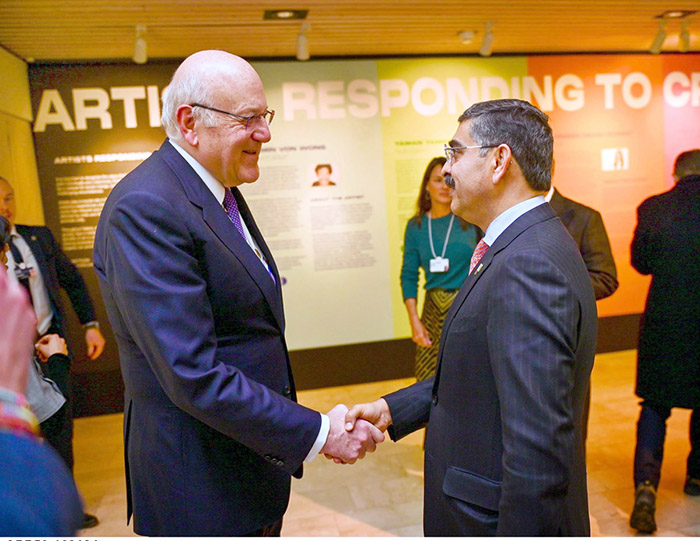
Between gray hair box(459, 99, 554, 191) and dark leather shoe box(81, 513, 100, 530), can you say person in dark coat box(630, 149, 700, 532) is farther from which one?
dark leather shoe box(81, 513, 100, 530)

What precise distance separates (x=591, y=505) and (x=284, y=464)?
2.24 meters

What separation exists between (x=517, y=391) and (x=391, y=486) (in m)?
2.37

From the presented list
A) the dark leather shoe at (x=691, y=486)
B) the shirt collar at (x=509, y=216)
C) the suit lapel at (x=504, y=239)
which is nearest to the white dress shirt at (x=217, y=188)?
the suit lapel at (x=504, y=239)

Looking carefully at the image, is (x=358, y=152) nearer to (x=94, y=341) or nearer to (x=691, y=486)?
(x=94, y=341)

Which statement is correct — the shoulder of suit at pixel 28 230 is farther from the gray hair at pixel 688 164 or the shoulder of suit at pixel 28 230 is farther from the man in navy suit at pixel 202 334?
the gray hair at pixel 688 164

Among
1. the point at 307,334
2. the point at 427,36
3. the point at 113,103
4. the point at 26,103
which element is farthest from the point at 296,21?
the point at 307,334

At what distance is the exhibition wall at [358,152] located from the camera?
4762 millimetres

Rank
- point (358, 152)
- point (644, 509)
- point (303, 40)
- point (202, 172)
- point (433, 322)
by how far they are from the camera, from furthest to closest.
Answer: point (358, 152) → point (303, 40) → point (433, 322) → point (644, 509) → point (202, 172)

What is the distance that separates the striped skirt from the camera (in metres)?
3.53

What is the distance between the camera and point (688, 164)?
2.88 m

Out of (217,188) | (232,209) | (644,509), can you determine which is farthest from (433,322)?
(217,188)

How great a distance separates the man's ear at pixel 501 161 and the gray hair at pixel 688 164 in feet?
6.53

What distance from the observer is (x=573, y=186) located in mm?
5559

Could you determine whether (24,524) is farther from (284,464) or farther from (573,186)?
(573,186)
